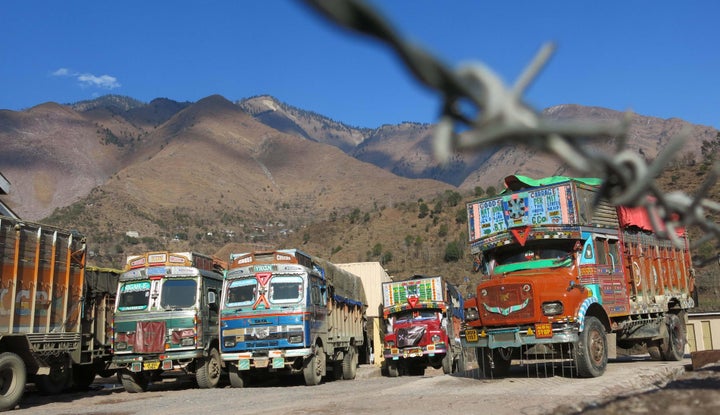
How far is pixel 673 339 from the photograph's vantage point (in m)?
16.0

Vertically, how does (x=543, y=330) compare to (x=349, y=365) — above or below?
above

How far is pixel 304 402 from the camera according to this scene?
1158cm

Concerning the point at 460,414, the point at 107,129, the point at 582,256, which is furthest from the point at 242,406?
the point at 107,129

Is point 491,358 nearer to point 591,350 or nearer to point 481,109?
point 591,350

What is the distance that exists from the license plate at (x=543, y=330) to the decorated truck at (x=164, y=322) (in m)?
8.22

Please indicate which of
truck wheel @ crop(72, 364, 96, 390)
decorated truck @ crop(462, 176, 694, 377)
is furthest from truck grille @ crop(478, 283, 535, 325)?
truck wheel @ crop(72, 364, 96, 390)

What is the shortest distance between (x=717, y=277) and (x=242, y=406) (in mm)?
33824

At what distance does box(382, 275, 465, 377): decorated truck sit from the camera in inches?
762

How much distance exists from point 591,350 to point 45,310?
1124 centimetres

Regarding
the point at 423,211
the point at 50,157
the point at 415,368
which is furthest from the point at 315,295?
the point at 50,157

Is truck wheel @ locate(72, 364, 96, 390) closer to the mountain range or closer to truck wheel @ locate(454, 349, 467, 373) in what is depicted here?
truck wheel @ locate(454, 349, 467, 373)

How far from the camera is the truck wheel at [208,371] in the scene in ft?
52.5

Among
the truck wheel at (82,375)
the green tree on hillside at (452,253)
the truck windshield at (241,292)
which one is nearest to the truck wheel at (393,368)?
the truck windshield at (241,292)

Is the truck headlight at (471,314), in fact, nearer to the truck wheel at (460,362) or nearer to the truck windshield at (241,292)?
the truck windshield at (241,292)
